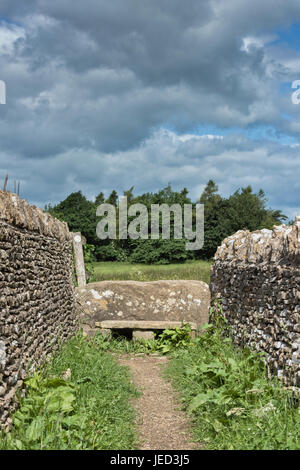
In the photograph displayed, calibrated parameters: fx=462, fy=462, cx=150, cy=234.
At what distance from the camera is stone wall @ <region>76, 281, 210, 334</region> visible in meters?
10.8

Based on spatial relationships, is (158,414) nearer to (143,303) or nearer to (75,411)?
(75,411)

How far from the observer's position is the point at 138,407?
648 centimetres

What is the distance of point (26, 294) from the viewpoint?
643cm

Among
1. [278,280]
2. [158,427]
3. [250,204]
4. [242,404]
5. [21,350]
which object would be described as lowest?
[158,427]

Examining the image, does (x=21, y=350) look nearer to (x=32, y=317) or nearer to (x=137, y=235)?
(x=32, y=317)

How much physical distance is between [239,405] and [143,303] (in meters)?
5.56

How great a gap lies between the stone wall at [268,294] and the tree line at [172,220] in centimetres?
3528

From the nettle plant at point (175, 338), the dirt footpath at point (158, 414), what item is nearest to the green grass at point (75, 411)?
the dirt footpath at point (158, 414)

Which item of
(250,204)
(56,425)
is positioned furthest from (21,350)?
(250,204)

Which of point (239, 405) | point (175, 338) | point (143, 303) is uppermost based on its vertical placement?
point (143, 303)

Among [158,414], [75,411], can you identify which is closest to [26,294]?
[75,411]

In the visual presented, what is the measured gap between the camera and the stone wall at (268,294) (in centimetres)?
596

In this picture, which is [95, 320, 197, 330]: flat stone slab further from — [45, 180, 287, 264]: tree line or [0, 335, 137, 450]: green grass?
[45, 180, 287, 264]: tree line

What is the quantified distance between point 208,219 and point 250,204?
185 inches
